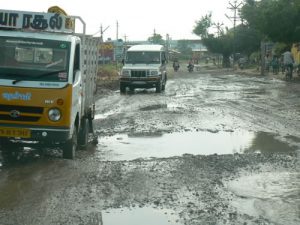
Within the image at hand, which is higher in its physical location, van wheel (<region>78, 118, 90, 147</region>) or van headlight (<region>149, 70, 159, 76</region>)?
van headlight (<region>149, 70, 159, 76</region>)

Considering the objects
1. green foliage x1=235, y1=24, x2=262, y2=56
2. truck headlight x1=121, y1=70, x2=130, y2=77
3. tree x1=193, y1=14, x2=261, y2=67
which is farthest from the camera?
tree x1=193, y1=14, x2=261, y2=67

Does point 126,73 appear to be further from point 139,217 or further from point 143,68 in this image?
point 139,217

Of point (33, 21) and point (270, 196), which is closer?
point (270, 196)

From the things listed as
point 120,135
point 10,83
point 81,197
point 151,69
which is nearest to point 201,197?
point 81,197

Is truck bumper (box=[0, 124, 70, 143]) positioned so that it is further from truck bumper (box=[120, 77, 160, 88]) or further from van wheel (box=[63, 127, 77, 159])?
truck bumper (box=[120, 77, 160, 88])

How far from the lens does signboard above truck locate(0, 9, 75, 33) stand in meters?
8.75

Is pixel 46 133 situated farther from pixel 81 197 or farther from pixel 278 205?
pixel 278 205

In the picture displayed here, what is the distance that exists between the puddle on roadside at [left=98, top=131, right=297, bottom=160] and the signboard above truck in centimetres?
250

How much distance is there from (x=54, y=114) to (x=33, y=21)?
175cm

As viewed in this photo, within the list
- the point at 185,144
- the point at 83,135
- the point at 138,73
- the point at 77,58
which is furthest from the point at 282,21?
the point at 77,58

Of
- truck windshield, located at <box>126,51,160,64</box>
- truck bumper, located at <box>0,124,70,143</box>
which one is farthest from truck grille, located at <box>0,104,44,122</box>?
truck windshield, located at <box>126,51,160,64</box>

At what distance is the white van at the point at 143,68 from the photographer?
25938 millimetres

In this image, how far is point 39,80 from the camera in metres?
→ 8.12

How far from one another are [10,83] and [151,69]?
18.1 m
